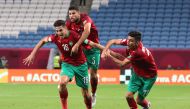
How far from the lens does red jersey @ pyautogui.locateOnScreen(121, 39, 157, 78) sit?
10211mm

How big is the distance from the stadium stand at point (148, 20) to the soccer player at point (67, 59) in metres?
17.2

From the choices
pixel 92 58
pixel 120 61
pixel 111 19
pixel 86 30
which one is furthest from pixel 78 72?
pixel 111 19

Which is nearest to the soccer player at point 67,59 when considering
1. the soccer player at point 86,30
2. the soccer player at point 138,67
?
the soccer player at point 86,30

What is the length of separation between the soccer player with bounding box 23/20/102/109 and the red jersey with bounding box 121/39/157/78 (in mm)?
765

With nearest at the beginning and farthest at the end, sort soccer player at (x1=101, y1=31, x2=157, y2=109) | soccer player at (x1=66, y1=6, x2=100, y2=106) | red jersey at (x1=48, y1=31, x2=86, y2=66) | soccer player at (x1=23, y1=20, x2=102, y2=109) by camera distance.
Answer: soccer player at (x1=101, y1=31, x2=157, y2=109) < soccer player at (x1=23, y1=20, x2=102, y2=109) < red jersey at (x1=48, y1=31, x2=86, y2=66) < soccer player at (x1=66, y1=6, x2=100, y2=106)

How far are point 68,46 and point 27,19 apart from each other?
20.9 metres

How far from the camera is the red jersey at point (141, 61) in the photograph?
10.2 metres

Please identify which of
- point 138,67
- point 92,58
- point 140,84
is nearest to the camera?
point 138,67

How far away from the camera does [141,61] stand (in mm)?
10484

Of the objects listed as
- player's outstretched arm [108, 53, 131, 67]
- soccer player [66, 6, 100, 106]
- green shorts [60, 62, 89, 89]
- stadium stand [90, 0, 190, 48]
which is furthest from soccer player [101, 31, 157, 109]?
stadium stand [90, 0, 190, 48]

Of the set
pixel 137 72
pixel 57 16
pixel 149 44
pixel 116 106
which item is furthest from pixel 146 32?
pixel 137 72

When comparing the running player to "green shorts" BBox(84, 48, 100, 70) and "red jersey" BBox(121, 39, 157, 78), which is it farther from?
"green shorts" BBox(84, 48, 100, 70)

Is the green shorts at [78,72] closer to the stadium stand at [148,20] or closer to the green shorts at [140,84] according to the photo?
the green shorts at [140,84]

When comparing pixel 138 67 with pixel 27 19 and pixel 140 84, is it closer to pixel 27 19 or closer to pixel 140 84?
pixel 140 84
